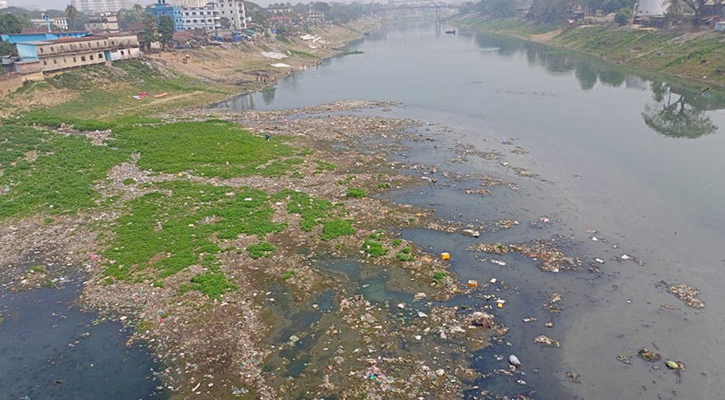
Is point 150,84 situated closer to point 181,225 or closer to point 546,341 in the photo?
point 181,225

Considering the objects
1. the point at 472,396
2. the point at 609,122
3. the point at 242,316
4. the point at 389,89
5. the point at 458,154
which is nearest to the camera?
the point at 472,396

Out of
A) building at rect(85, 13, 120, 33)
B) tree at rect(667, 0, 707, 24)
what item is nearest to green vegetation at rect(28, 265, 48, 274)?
tree at rect(667, 0, 707, 24)

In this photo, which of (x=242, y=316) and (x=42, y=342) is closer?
(x=42, y=342)

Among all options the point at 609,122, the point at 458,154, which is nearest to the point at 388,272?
the point at 458,154

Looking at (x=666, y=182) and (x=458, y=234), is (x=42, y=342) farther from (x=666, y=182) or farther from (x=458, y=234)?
(x=666, y=182)

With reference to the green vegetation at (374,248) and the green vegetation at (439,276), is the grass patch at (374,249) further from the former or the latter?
the green vegetation at (439,276)

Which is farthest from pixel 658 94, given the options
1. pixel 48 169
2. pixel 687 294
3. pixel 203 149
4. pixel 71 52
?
pixel 71 52

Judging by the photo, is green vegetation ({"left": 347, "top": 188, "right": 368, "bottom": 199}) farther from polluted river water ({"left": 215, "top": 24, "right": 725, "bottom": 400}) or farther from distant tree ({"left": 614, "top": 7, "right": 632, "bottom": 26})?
distant tree ({"left": 614, "top": 7, "right": 632, "bottom": 26})
